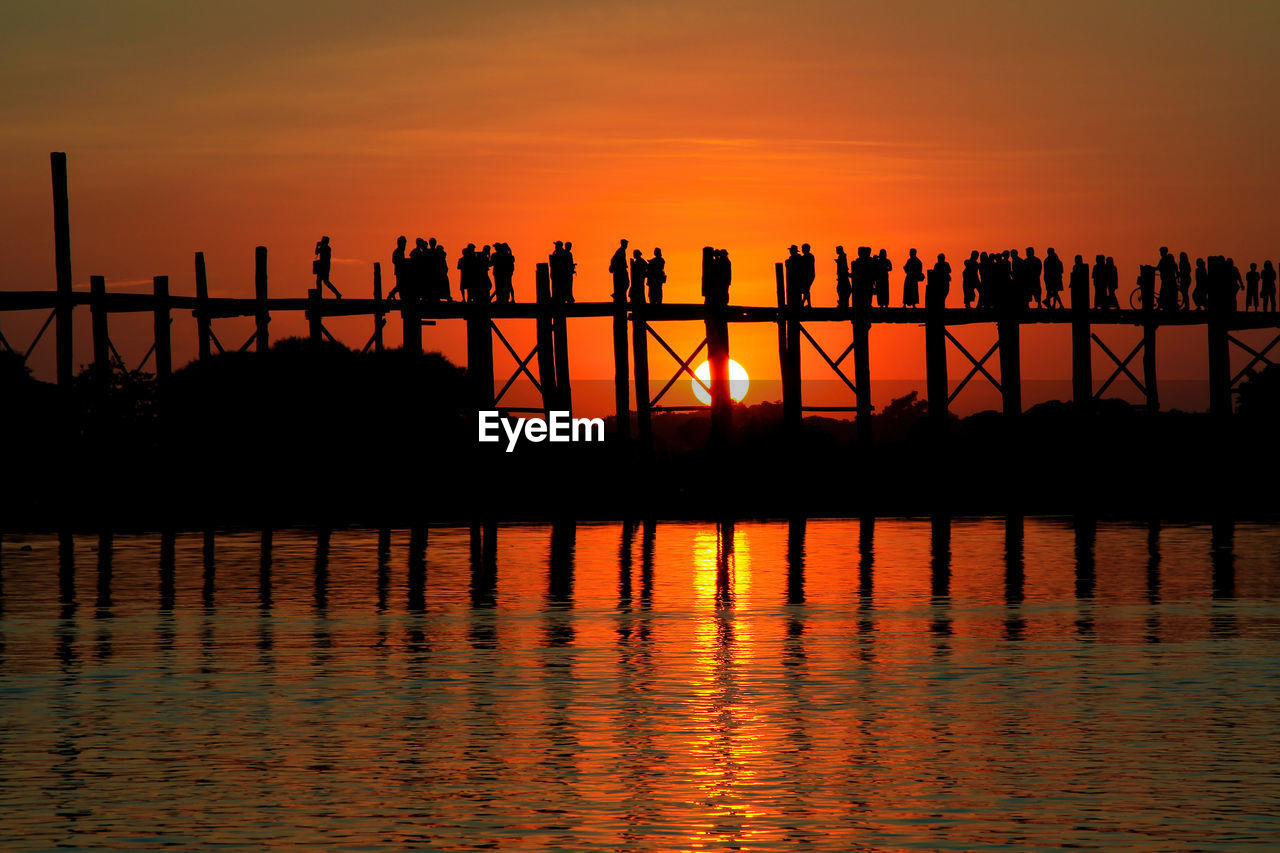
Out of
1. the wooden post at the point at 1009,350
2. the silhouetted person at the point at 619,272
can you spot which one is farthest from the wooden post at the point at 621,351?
the wooden post at the point at 1009,350

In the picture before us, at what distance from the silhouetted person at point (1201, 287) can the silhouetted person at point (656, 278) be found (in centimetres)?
1335

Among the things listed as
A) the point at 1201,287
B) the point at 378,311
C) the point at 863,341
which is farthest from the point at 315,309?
the point at 1201,287

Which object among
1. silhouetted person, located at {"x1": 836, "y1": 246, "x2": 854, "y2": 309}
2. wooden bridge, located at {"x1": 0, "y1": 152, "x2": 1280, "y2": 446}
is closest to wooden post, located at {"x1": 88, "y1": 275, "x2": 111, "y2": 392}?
wooden bridge, located at {"x1": 0, "y1": 152, "x2": 1280, "y2": 446}

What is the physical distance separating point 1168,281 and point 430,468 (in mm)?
17670

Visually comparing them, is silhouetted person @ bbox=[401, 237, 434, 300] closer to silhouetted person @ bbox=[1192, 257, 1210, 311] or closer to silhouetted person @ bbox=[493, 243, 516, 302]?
silhouetted person @ bbox=[493, 243, 516, 302]

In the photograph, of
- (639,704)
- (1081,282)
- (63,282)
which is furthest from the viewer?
(1081,282)

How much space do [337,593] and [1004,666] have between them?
380 inches

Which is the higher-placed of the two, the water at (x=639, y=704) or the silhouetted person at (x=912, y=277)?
the silhouetted person at (x=912, y=277)

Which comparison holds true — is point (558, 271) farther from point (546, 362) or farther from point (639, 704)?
point (639, 704)

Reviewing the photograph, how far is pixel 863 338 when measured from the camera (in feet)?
132

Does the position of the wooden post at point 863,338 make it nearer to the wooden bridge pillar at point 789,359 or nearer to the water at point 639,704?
the wooden bridge pillar at point 789,359

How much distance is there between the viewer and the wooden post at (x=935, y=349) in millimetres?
40375

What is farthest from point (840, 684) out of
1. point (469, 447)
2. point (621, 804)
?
point (469, 447)
